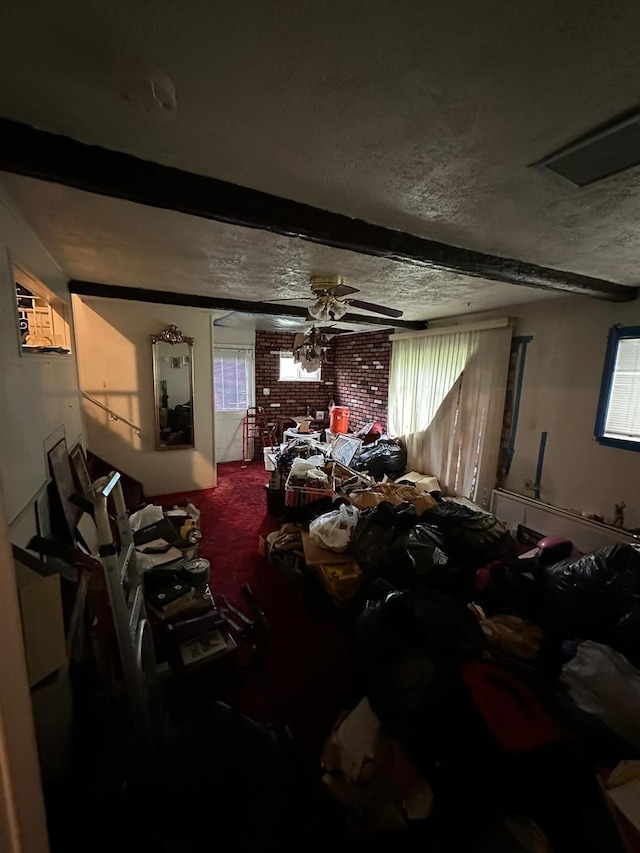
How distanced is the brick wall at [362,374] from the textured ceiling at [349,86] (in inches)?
174

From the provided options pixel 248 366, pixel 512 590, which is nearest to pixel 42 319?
pixel 248 366

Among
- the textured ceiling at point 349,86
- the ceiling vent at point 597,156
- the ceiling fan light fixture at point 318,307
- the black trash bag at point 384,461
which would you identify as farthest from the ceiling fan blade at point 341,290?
the black trash bag at point 384,461

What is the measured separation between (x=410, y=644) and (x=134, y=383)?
154 inches

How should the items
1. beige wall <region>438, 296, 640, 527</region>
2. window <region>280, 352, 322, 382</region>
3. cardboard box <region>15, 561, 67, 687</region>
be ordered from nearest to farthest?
cardboard box <region>15, 561, 67, 687</region> → beige wall <region>438, 296, 640, 527</region> → window <region>280, 352, 322, 382</region>

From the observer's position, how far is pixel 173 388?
4.29 meters

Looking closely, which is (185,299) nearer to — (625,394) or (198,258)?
→ (198,258)

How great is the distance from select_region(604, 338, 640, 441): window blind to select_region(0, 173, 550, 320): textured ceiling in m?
0.81

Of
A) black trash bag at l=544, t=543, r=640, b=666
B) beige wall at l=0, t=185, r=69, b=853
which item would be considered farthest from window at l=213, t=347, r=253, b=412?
black trash bag at l=544, t=543, r=640, b=666

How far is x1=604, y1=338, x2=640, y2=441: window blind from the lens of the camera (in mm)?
2756

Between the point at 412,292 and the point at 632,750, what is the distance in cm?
298

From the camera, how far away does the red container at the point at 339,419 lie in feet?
20.4

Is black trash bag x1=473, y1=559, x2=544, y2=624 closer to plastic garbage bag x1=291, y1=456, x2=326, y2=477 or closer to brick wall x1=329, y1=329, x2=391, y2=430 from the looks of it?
plastic garbage bag x1=291, y1=456, x2=326, y2=477

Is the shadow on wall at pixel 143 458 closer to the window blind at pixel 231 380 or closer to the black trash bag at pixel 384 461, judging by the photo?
the window blind at pixel 231 380

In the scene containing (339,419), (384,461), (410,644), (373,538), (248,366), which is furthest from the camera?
(339,419)
